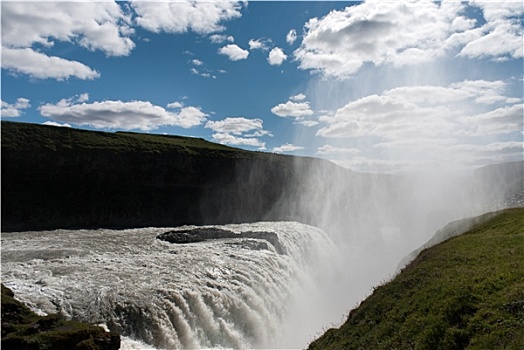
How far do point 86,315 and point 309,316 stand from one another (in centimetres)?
2005

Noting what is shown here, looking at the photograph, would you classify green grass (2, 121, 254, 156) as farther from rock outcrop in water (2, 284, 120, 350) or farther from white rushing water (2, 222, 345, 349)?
rock outcrop in water (2, 284, 120, 350)

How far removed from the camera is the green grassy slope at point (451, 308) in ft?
33.6

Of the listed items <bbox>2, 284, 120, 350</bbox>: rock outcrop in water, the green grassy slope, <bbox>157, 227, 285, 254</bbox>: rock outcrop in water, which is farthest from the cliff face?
the green grassy slope

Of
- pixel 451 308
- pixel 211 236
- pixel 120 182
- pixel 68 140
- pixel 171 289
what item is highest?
pixel 68 140

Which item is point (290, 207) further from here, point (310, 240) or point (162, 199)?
point (310, 240)

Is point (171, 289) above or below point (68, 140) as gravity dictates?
below

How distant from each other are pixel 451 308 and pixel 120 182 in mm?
65098

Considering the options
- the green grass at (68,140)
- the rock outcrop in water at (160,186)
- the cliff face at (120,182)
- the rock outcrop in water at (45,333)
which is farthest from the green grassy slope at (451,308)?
the green grass at (68,140)

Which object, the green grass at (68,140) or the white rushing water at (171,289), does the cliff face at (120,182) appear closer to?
the green grass at (68,140)

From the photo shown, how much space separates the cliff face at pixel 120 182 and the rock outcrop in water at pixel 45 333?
42995mm

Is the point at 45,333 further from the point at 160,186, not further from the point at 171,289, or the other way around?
the point at 160,186

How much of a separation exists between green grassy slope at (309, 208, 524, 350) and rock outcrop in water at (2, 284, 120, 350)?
8.84 metres

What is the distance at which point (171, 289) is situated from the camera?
24031 millimetres

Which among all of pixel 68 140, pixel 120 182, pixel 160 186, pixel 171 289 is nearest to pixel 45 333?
pixel 171 289
